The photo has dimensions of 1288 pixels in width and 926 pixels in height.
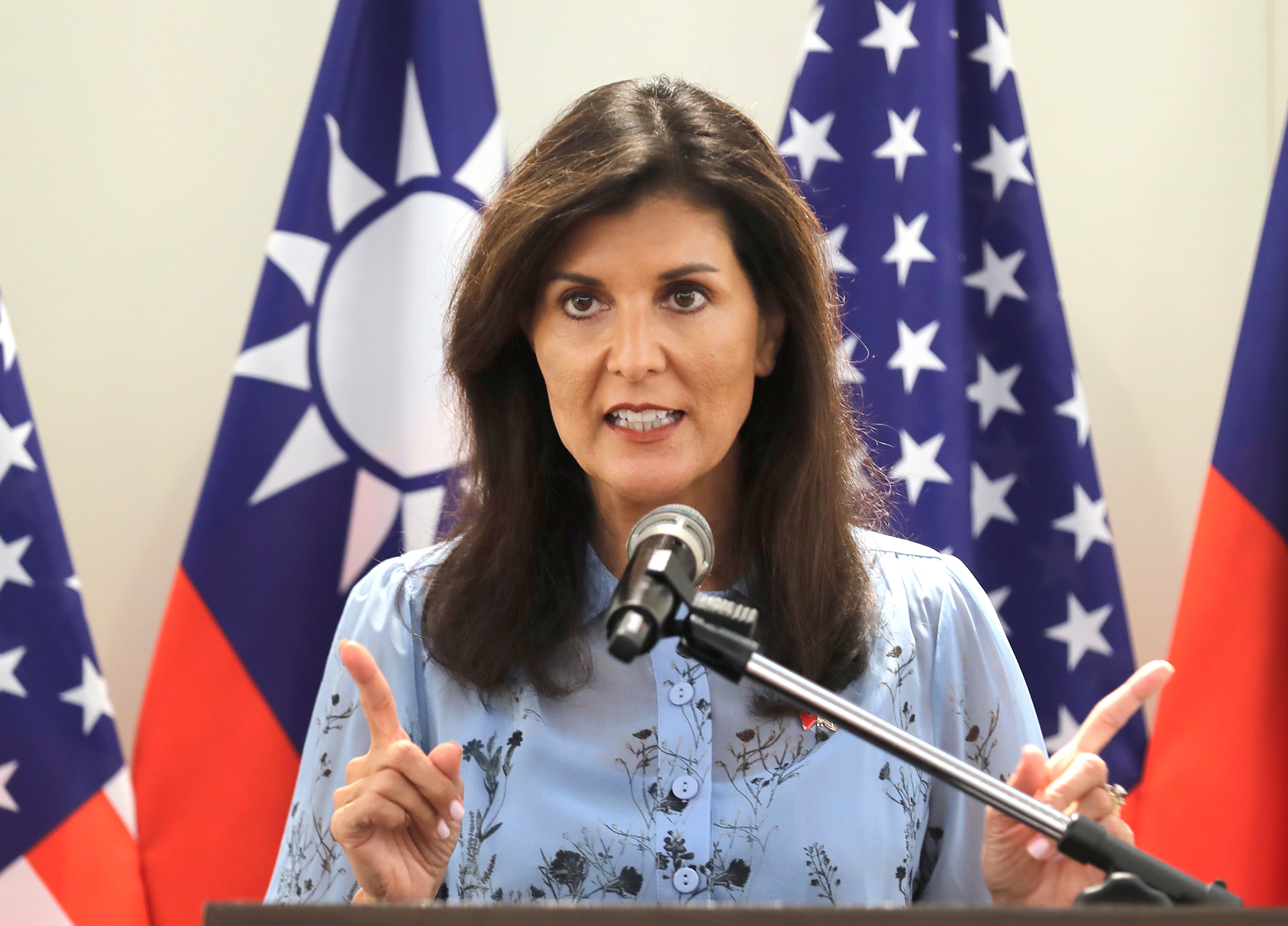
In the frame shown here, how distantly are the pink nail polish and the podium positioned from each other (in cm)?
50

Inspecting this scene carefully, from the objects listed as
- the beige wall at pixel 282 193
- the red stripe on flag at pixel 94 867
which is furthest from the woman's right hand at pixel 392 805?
the beige wall at pixel 282 193

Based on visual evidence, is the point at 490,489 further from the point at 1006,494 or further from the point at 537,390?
the point at 1006,494

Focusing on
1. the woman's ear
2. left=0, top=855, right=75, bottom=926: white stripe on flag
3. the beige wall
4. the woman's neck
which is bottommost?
left=0, top=855, right=75, bottom=926: white stripe on flag

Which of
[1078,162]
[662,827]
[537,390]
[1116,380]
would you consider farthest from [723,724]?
[1078,162]

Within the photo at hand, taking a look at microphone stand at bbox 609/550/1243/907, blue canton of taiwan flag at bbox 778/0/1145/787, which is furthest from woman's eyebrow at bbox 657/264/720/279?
blue canton of taiwan flag at bbox 778/0/1145/787

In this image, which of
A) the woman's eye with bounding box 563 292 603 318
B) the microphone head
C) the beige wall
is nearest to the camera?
the microphone head

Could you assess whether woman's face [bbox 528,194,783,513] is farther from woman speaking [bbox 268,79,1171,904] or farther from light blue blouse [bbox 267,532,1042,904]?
light blue blouse [bbox 267,532,1042,904]

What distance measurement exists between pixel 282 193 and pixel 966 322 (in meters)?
1.44

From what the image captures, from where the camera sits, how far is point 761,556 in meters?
1.54

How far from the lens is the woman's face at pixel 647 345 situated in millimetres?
1367

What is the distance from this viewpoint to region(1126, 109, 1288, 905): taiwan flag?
6.50 ft

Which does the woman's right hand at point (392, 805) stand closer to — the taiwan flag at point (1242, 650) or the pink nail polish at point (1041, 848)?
the pink nail polish at point (1041, 848)

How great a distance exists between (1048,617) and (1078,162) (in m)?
1.01

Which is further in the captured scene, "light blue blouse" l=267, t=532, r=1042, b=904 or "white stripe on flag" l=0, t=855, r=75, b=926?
"white stripe on flag" l=0, t=855, r=75, b=926
